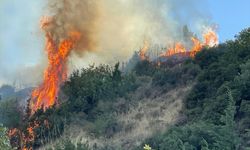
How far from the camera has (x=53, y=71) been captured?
40.7m

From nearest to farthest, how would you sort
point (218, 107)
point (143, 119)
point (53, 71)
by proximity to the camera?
point (218, 107) → point (143, 119) → point (53, 71)

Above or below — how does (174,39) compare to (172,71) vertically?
above

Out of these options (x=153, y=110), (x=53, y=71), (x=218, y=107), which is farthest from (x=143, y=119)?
(x=53, y=71)

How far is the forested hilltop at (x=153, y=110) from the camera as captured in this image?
52.5 feet

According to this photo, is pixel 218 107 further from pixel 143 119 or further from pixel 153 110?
pixel 153 110

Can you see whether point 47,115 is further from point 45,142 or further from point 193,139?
point 193,139

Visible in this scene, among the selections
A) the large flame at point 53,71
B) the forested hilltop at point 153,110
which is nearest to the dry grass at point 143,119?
the forested hilltop at point 153,110

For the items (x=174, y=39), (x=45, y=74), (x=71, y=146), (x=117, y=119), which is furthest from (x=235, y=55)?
(x=174, y=39)

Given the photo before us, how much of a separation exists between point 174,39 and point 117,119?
84948 millimetres

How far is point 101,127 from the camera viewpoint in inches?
969

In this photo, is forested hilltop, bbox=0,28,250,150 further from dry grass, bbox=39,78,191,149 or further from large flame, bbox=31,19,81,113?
large flame, bbox=31,19,81,113

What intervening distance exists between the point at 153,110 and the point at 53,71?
16035 millimetres

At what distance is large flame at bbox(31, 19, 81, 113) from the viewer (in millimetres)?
37406

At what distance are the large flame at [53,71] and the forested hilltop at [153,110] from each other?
2150mm
